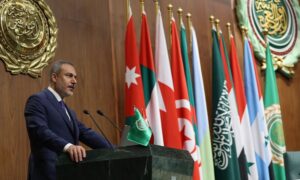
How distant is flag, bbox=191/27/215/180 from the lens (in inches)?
211

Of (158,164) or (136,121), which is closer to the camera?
(158,164)

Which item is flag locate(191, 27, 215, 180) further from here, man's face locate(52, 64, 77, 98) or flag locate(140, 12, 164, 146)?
man's face locate(52, 64, 77, 98)

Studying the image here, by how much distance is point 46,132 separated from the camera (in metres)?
3.19

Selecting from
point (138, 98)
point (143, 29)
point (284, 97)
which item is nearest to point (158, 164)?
point (138, 98)

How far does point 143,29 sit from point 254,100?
5.03ft

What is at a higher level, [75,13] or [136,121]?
[75,13]

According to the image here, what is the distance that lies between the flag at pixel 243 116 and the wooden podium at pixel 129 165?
2.79 meters

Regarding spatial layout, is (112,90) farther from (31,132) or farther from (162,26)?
(31,132)

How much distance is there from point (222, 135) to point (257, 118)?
2.11 ft

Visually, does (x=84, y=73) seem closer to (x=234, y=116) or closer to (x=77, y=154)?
(x=234, y=116)

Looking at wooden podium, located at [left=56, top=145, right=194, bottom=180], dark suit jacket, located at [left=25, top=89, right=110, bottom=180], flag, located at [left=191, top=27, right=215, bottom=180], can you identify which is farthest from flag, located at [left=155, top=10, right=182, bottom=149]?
wooden podium, located at [left=56, top=145, right=194, bottom=180]

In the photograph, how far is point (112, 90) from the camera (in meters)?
5.19

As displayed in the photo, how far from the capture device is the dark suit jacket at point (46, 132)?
3.19 meters

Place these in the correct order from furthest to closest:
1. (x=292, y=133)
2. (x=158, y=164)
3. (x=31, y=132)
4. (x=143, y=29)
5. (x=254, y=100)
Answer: (x=292, y=133) < (x=254, y=100) < (x=143, y=29) < (x=31, y=132) < (x=158, y=164)
